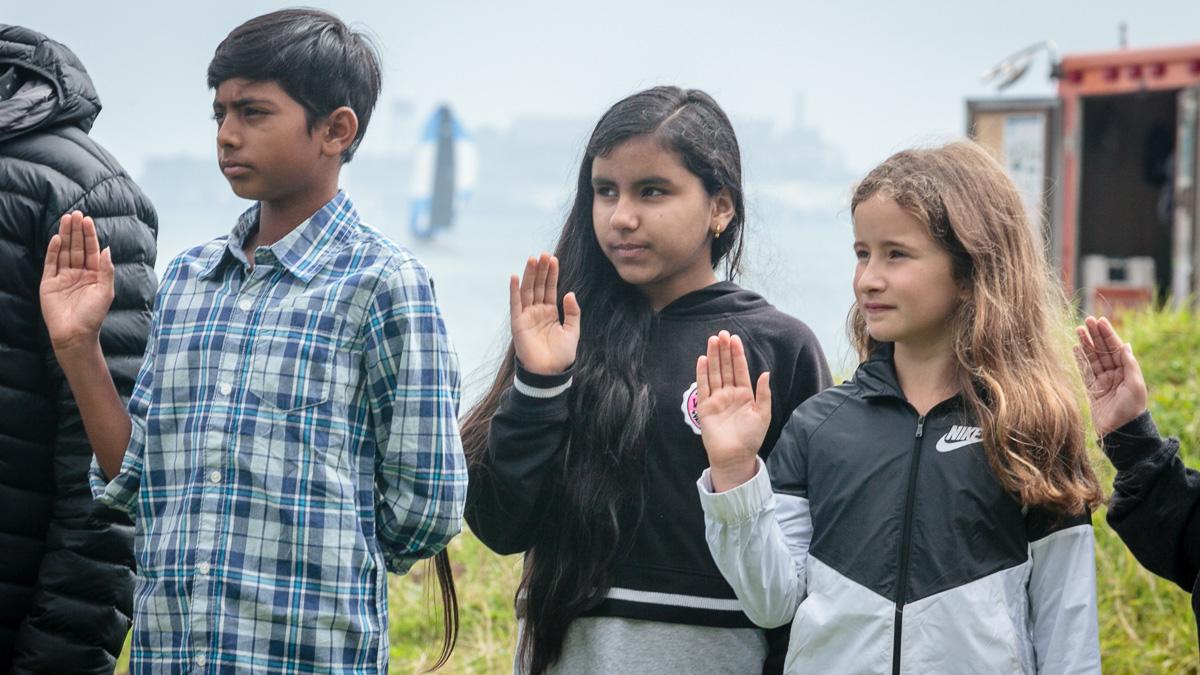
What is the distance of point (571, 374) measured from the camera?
2424mm

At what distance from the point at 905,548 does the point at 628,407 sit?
1.80ft

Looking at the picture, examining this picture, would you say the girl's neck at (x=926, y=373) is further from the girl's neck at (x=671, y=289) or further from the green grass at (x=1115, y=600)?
the green grass at (x=1115, y=600)

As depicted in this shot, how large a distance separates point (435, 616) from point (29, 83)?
2702 mm

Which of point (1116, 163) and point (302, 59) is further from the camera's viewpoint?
point (1116, 163)

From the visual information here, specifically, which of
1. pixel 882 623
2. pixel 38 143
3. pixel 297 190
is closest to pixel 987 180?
pixel 882 623

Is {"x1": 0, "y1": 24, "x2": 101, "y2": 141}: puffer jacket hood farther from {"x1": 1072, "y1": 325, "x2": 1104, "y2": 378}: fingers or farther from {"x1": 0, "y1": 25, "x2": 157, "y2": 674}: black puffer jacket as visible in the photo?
{"x1": 1072, "y1": 325, "x2": 1104, "y2": 378}: fingers

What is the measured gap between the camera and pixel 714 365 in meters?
2.18

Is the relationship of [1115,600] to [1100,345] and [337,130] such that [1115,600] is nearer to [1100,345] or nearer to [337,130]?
[1100,345]

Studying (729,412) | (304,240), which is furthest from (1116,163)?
(304,240)

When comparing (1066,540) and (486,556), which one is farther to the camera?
(486,556)

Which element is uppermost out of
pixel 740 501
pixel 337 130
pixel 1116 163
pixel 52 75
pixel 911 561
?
pixel 52 75

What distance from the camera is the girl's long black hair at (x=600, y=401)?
7.73 ft

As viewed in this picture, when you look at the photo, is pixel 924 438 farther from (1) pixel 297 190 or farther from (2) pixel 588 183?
(1) pixel 297 190

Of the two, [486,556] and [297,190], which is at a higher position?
[297,190]
